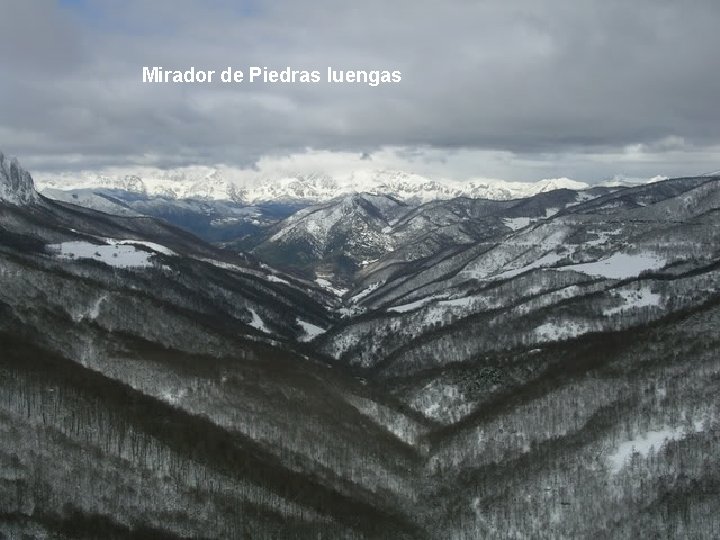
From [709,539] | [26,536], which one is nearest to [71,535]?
[26,536]

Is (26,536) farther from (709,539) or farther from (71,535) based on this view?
(709,539)
